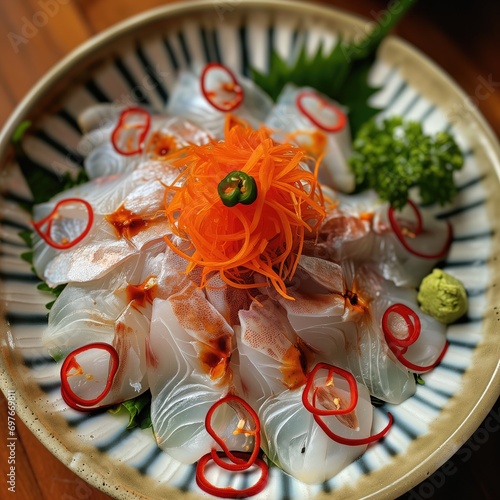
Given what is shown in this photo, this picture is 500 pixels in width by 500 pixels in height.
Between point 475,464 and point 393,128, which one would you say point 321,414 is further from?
point 393,128

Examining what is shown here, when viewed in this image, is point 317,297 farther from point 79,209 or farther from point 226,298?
point 79,209

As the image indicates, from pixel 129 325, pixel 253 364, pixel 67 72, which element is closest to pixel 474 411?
pixel 253 364

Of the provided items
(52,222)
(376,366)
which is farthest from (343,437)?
(52,222)

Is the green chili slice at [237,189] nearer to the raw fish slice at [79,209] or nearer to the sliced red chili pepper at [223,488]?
the raw fish slice at [79,209]

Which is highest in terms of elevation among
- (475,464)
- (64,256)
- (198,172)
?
(198,172)

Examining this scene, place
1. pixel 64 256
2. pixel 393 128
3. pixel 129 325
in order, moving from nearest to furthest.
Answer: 1. pixel 129 325
2. pixel 64 256
3. pixel 393 128

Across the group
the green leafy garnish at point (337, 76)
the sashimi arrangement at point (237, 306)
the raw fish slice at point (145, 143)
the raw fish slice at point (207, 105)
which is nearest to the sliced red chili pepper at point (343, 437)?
the sashimi arrangement at point (237, 306)
